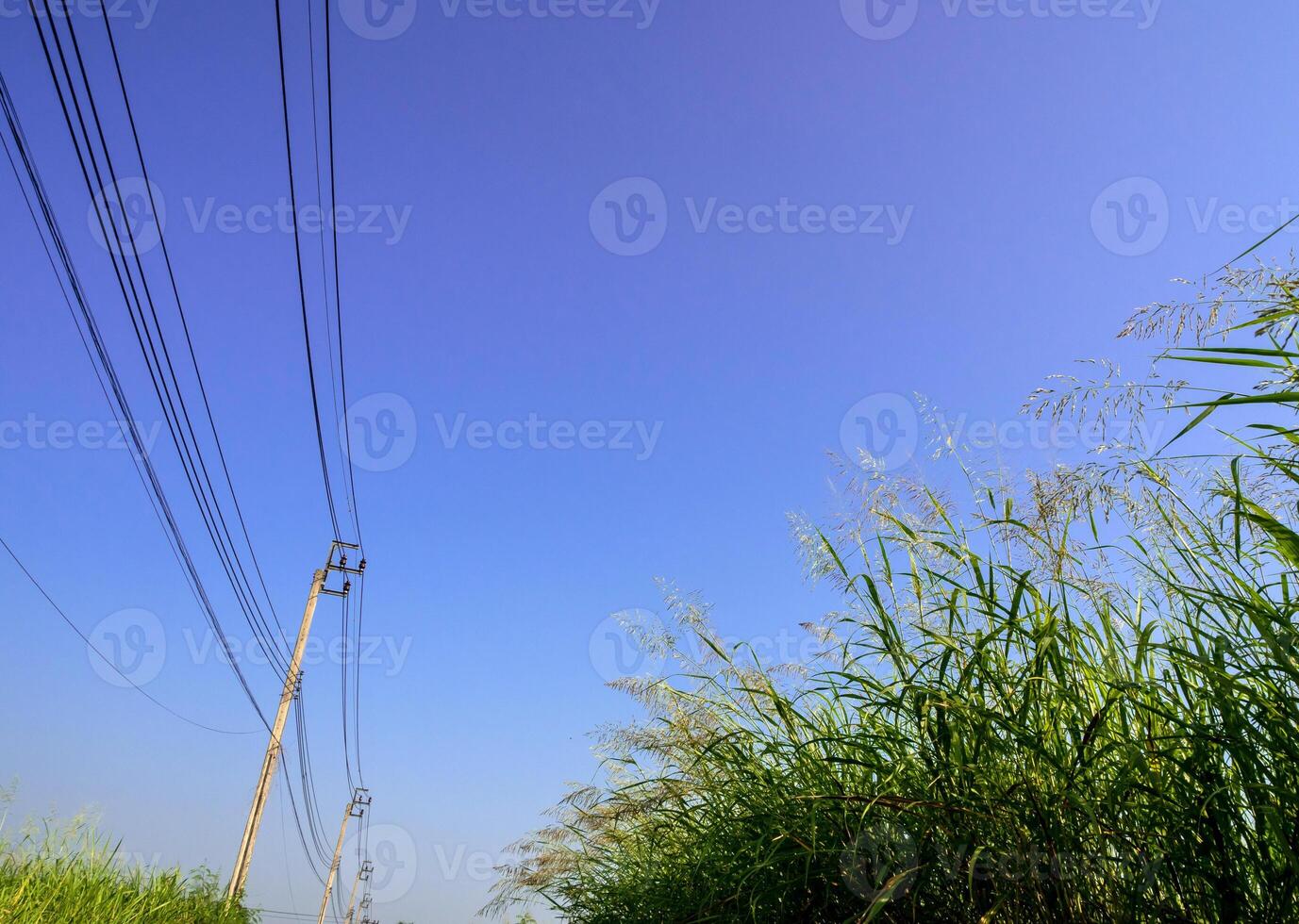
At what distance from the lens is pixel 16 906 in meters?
2.89

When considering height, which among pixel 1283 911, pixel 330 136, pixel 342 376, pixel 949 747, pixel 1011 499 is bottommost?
pixel 1283 911

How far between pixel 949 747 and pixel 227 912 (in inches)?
316

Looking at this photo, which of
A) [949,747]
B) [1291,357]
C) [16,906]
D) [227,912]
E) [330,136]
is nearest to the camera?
[1291,357]

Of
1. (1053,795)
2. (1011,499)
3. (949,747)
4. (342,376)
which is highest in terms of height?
(342,376)

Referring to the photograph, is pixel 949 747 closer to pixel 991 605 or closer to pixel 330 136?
pixel 991 605

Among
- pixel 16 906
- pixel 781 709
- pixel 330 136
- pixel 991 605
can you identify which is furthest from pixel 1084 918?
pixel 330 136

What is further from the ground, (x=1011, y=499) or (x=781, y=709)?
(x=1011, y=499)

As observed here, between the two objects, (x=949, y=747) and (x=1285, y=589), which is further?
(x=949, y=747)

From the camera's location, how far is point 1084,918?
1316 mm

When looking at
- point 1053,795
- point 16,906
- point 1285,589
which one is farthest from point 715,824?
point 16,906

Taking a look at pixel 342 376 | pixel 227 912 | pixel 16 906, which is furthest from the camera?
pixel 342 376

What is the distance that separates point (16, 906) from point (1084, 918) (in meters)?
3.54

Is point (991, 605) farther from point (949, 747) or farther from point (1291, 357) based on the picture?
point (1291, 357)

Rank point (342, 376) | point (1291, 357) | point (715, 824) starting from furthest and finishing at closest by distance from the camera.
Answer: point (342, 376)
point (715, 824)
point (1291, 357)
